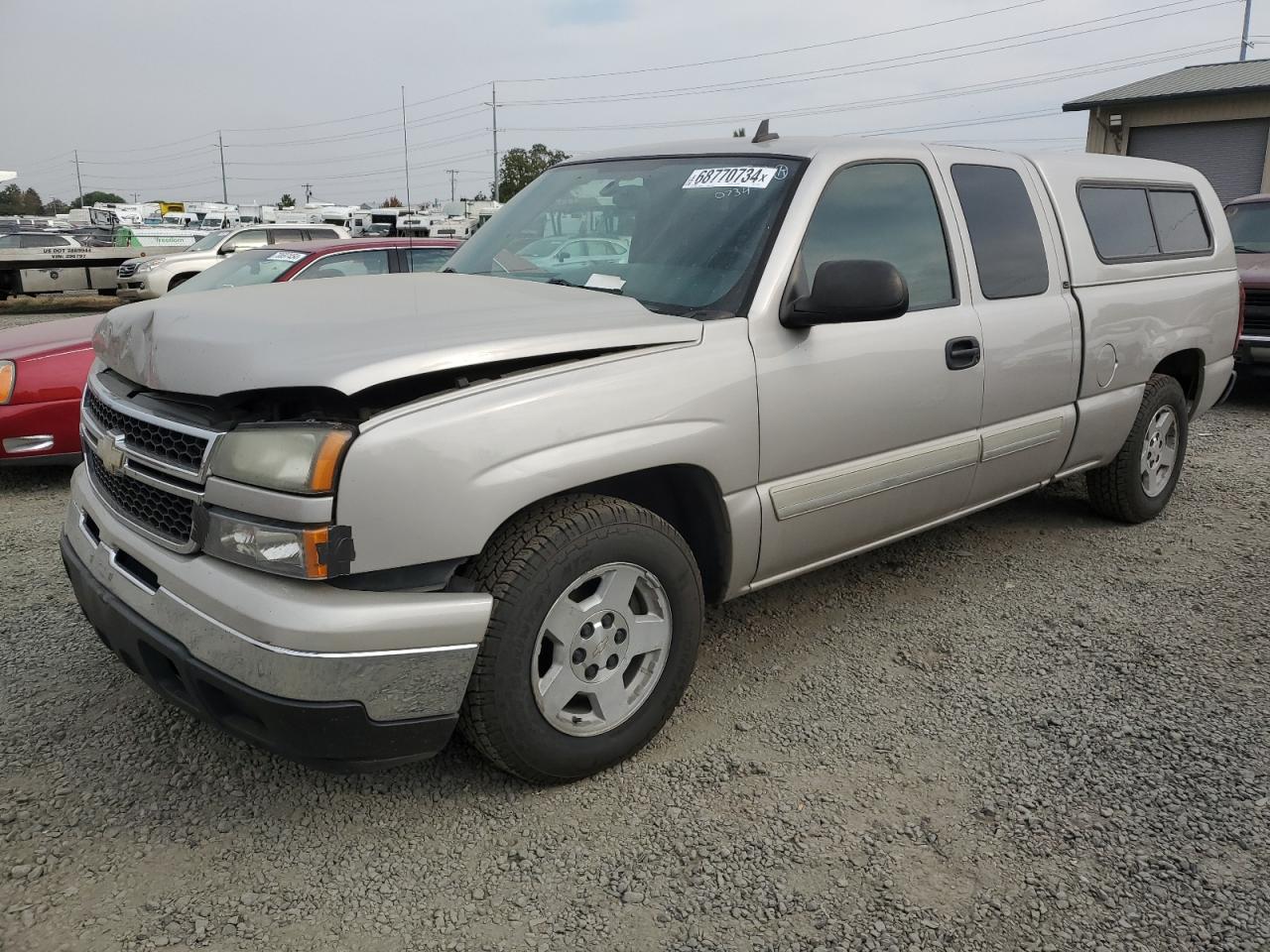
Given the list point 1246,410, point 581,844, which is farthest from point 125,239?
point 581,844

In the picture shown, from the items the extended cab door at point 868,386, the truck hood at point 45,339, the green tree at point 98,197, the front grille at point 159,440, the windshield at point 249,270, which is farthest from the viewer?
the green tree at point 98,197

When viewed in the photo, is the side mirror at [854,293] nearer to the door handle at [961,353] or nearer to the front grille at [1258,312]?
the door handle at [961,353]

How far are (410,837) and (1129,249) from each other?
4075 mm

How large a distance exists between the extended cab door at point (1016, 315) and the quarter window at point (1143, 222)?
0.40 metres

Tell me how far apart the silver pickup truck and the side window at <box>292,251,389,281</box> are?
3.90 metres

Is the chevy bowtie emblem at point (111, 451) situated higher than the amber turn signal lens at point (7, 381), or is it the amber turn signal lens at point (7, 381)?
the chevy bowtie emblem at point (111, 451)

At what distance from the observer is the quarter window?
14.8 ft

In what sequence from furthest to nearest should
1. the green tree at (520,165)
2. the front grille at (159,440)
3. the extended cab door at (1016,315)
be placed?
1. the green tree at (520,165)
2. the extended cab door at (1016,315)
3. the front grille at (159,440)

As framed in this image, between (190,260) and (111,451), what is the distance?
51.2ft

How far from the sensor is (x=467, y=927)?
227 centimetres

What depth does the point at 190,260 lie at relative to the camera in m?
16.7

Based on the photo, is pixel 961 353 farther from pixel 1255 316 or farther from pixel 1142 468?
pixel 1255 316

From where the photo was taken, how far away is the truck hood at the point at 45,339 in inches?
213

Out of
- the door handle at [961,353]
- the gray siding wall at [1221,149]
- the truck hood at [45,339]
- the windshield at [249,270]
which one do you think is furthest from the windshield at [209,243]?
the gray siding wall at [1221,149]
